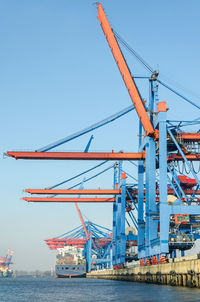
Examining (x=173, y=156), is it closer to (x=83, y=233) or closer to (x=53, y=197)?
(x=53, y=197)

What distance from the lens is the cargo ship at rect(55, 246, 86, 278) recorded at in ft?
364

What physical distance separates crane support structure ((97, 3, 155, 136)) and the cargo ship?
260 feet

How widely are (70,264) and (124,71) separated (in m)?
86.6

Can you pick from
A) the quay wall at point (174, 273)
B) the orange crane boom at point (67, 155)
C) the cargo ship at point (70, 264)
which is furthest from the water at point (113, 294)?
the cargo ship at point (70, 264)

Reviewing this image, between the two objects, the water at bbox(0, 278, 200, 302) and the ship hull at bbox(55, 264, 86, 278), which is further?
the ship hull at bbox(55, 264, 86, 278)

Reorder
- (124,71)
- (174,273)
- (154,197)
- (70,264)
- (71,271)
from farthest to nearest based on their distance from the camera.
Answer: (70,264) → (71,271) → (124,71) → (154,197) → (174,273)

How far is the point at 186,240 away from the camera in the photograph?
37.9 metres

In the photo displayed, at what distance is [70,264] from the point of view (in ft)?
383

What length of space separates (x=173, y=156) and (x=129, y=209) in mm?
18708

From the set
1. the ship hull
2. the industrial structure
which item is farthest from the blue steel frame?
the ship hull

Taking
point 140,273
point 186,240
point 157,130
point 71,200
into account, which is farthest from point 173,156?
point 71,200

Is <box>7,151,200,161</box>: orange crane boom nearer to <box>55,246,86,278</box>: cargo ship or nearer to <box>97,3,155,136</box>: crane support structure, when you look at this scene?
<box>97,3,155,136</box>: crane support structure

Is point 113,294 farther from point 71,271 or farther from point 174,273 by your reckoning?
point 71,271

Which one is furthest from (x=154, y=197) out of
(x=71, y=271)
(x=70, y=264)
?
(x=70, y=264)
